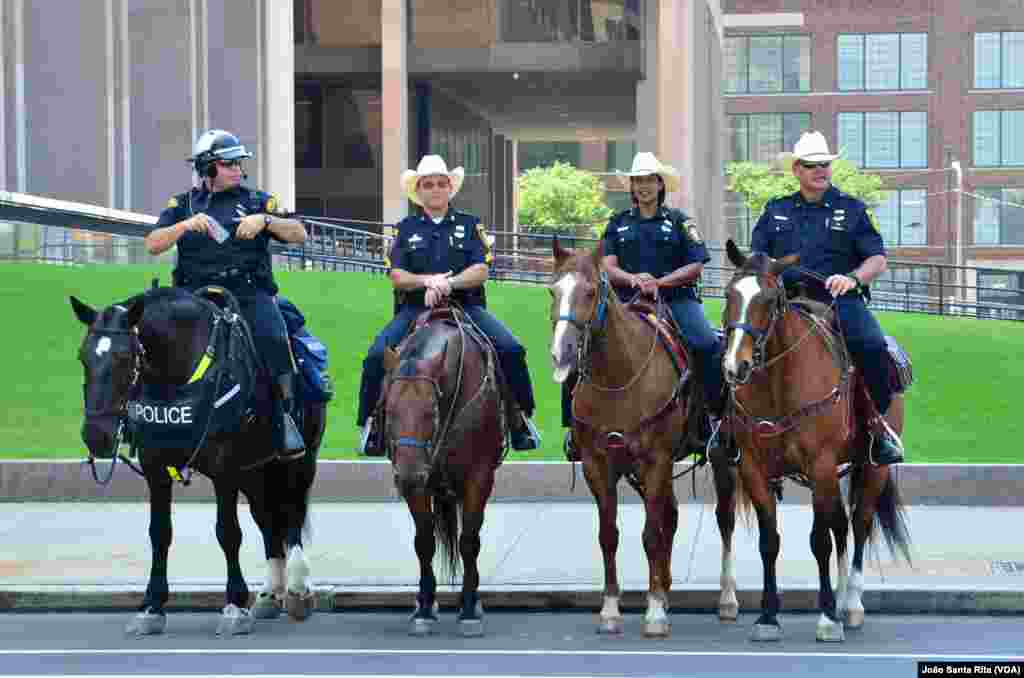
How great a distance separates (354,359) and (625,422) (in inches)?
431

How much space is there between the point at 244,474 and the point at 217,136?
2.45 metres

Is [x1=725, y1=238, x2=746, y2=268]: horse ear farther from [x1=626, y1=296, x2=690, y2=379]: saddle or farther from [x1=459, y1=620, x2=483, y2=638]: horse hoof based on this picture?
[x1=459, y1=620, x2=483, y2=638]: horse hoof

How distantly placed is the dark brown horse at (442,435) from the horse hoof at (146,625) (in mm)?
1731

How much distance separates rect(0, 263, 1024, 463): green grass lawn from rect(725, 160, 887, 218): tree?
6763 centimetres

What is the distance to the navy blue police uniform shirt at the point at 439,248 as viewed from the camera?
12906 millimetres

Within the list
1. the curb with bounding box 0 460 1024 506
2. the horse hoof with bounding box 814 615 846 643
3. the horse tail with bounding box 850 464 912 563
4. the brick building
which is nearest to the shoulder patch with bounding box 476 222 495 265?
the horse tail with bounding box 850 464 912 563

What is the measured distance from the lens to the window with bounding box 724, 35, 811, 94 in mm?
113750

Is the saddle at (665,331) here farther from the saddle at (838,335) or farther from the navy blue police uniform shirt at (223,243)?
the navy blue police uniform shirt at (223,243)

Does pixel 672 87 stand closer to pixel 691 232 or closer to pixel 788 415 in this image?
pixel 691 232

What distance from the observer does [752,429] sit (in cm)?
1176

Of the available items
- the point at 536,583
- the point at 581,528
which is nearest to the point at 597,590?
the point at 536,583

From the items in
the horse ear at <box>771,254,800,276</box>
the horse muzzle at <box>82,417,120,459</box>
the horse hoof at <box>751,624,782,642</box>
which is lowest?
the horse hoof at <box>751,624,782,642</box>

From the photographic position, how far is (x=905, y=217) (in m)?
109

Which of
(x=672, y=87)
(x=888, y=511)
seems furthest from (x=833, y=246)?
(x=672, y=87)
